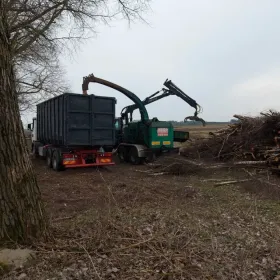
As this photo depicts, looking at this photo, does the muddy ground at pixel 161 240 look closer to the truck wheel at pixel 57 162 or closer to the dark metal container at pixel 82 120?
the dark metal container at pixel 82 120

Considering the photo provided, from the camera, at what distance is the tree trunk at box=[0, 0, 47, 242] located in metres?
3.50

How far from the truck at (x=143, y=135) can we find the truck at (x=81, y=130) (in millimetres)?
2003

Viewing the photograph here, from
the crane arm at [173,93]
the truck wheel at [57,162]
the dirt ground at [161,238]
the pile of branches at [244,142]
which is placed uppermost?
the crane arm at [173,93]

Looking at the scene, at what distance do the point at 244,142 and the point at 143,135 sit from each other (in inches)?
184

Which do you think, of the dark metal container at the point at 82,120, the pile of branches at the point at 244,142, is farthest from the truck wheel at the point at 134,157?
the dark metal container at the point at 82,120

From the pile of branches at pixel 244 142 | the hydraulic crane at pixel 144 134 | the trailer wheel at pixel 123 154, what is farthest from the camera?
the trailer wheel at pixel 123 154

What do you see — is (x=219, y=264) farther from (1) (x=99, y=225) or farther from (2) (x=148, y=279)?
(1) (x=99, y=225)

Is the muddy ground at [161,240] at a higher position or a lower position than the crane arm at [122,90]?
lower

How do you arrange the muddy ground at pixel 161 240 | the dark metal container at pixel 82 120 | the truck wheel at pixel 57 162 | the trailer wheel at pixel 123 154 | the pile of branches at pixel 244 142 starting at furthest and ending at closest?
the trailer wheel at pixel 123 154 → the truck wheel at pixel 57 162 → the dark metal container at pixel 82 120 → the pile of branches at pixel 244 142 → the muddy ground at pixel 161 240

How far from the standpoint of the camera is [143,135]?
1480cm

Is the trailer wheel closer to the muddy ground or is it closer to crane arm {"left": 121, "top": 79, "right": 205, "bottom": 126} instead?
crane arm {"left": 121, "top": 79, "right": 205, "bottom": 126}

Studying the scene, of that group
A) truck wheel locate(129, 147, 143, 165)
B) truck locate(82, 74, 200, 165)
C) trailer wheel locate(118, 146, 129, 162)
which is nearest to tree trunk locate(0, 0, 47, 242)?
truck locate(82, 74, 200, 165)

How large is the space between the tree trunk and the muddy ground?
28cm

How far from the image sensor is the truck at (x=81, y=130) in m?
11.7
